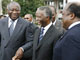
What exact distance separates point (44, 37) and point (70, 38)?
133 cm

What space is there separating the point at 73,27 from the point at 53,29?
49.6 inches

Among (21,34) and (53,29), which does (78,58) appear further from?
(21,34)

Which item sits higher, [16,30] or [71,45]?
[71,45]

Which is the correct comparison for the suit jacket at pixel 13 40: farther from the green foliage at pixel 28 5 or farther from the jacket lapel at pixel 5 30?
the green foliage at pixel 28 5

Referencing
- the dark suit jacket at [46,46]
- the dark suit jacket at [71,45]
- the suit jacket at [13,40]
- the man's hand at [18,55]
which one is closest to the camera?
the dark suit jacket at [71,45]

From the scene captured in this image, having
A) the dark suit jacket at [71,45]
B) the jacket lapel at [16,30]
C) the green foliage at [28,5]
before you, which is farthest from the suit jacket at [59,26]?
the green foliage at [28,5]

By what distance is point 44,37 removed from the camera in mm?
3650

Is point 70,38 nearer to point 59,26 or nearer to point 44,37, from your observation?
point 44,37

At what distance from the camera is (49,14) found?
3.74 metres

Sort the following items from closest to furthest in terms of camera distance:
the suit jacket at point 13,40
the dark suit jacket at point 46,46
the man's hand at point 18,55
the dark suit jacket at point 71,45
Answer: the dark suit jacket at point 71,45
the dark suit jacket at point 46,46
the man's hand at point 18,55
the suit jacket at point 13,40

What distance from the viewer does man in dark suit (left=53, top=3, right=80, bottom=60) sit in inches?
91.5

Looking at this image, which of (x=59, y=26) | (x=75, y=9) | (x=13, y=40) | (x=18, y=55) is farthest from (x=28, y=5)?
(x=75, y=9)

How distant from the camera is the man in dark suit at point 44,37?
359cm

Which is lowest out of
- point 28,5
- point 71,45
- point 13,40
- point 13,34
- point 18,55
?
point 28,5
